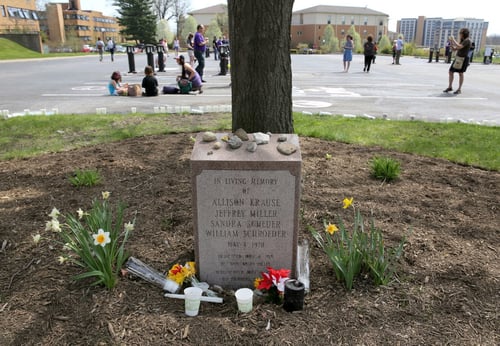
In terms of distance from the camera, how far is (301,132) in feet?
21.7

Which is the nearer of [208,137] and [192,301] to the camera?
[192,301]

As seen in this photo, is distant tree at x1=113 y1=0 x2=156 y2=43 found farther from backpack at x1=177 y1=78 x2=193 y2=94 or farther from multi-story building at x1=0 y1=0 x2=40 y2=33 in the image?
backpack at x1=177 y1=78 x2=193 y2=94

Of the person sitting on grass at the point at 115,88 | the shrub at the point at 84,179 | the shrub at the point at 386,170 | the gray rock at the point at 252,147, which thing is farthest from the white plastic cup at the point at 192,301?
the person sitting on grass at the point at 115,88

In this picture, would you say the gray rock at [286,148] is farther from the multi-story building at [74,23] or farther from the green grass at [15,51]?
the multi-story building at [74,23]

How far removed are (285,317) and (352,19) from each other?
113640 millimetres

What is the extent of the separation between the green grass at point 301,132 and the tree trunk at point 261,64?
254 centimetres

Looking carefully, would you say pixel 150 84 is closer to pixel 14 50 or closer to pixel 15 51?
pixel 15 51

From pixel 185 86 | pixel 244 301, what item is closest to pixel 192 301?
pixel 244 301

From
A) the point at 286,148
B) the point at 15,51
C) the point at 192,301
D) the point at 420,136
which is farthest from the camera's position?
the point at 15,51

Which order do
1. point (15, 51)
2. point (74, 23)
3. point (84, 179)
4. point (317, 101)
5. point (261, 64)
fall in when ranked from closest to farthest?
point (261, 64) → point (84, 179) → point (317, 101) → point (15, 51) → point (74, 23)

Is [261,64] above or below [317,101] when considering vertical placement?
above

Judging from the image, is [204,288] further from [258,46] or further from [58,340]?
[258,46]

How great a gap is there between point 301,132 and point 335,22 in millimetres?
105242

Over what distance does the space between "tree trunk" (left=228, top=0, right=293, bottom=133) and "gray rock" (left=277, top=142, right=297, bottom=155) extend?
134cm
